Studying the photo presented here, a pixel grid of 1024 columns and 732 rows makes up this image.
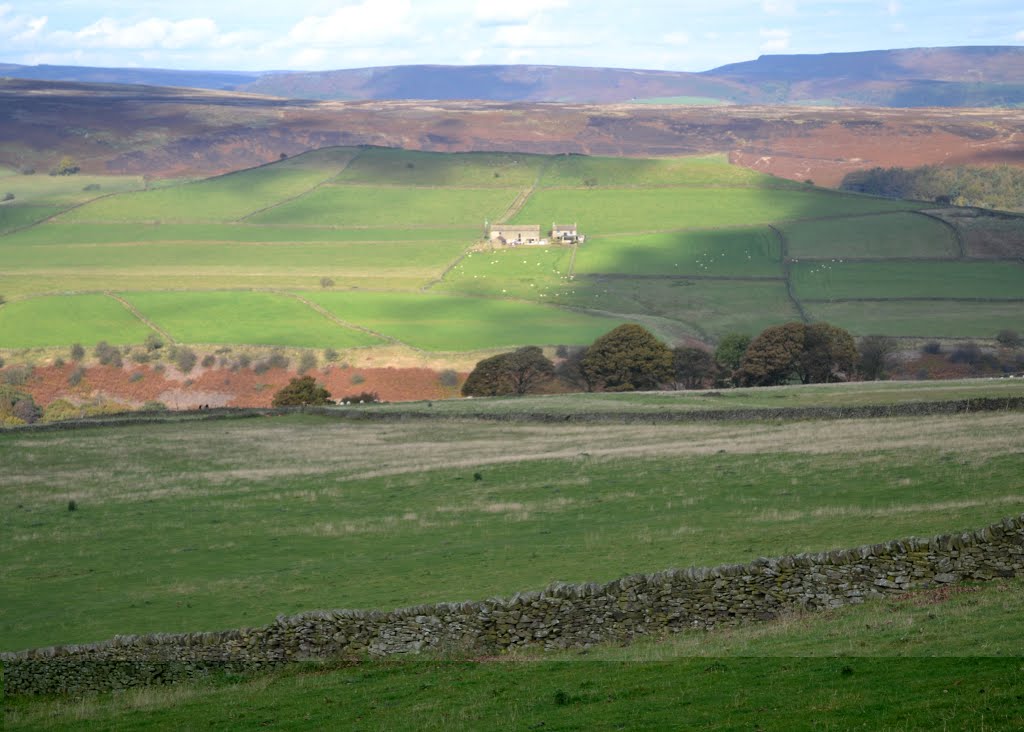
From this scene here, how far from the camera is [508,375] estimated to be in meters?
79.6

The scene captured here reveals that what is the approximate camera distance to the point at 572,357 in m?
85.4

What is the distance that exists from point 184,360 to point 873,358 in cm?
5736

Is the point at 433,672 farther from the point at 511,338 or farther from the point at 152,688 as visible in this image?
the point at 511,338

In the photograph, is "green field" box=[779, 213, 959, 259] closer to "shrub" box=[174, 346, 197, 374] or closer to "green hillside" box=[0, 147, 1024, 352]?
"green hillside" box=[0, 147, 1024, 352]

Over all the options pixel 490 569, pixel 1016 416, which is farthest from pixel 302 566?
pixel 1016 416

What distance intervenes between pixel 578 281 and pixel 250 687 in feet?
376

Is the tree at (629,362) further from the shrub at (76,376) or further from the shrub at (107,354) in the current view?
the shrub at (76,376)

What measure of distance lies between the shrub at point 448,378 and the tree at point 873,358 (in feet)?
99.9

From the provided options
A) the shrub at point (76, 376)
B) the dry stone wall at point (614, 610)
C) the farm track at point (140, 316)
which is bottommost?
the shrub at point (76, 376)

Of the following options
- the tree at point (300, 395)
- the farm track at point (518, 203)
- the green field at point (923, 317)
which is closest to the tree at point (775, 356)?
the green field at point (923, 317)

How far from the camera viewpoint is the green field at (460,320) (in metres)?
102

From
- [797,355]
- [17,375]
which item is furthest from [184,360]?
[797,355]

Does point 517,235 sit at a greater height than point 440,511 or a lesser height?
greater

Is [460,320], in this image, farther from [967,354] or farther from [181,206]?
[181,206]
